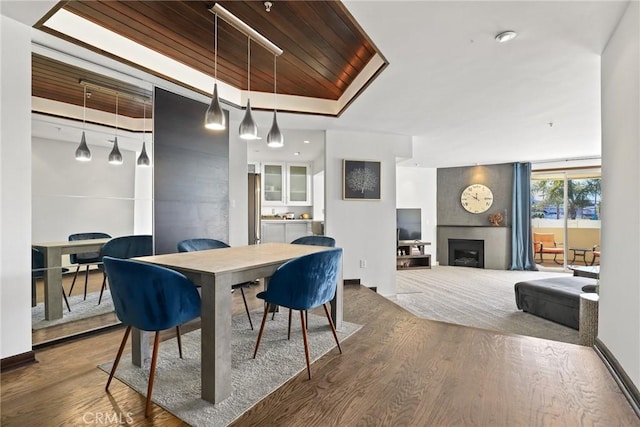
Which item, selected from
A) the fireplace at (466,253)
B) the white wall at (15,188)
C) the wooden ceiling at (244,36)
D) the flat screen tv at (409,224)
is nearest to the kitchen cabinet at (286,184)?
the flat screen tv at (409,224)

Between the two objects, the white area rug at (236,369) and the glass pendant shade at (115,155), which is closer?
the white area rug at (236,369)

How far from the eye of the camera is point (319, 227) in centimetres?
644

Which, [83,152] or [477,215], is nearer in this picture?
[83,152]

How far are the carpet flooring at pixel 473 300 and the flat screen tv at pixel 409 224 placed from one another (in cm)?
88

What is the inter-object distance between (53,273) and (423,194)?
717cm

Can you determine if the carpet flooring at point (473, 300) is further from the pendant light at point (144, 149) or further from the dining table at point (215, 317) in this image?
the pendant light at point (144, 149)

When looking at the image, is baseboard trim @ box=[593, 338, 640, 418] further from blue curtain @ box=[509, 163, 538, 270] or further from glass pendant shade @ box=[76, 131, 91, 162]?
blue curtain @ box=[509, 163, 538, 270]

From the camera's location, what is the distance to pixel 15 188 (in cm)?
198

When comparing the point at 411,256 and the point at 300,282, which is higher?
the point at 300,282

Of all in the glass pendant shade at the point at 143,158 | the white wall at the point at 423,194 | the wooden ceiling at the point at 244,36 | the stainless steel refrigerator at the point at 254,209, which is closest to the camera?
the wooden ceiling at the point at 244,36

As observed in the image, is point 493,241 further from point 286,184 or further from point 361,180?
point 286,184

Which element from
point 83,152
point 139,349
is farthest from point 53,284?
point 83,152

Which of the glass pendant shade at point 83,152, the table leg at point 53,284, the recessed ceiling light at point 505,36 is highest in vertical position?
the recessed ceiling light at point 505,36

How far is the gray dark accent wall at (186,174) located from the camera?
2961mm
